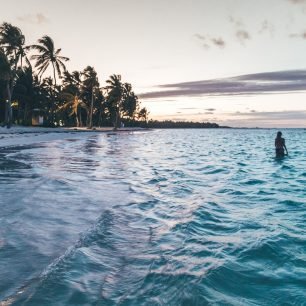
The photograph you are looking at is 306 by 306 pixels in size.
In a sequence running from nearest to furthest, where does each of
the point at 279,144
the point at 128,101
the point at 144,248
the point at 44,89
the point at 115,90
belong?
the point at 144,248
the point at 279,144
the point at 44,89
the point at 115,90
the point at 128,101

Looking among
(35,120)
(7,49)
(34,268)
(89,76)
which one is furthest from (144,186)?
(89,76)

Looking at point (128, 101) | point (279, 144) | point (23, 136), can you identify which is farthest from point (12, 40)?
point (128, 101)

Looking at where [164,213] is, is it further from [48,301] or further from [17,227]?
[48,301]

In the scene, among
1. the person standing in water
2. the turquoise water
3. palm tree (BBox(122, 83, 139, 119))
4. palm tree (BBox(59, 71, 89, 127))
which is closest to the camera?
the turquoise water

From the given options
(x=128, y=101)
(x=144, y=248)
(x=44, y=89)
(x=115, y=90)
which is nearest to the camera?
(x=144, y=248)

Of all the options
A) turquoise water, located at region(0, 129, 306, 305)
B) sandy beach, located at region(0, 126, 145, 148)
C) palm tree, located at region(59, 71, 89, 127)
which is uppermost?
palm tree, located at region(59, 71, 89, 127)

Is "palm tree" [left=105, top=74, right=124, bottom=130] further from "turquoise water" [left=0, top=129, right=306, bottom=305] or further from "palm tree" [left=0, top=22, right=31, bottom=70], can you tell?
"turquoise water" [left=0, top=129, right=306, bottom=305]

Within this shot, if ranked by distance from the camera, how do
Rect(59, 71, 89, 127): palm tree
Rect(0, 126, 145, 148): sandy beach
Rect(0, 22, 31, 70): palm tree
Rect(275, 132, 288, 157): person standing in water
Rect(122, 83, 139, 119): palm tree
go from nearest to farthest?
Rect(275, 132, 288, 157): person standing in water → Rect(0, 126, 145, 148): sandy beach → Rect(0, 22, 31, 70): palm tree → Rect(59, 71, 89, 127): palm tree → Rect(122, 83, 139, 119): palm tree

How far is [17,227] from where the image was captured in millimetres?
5750

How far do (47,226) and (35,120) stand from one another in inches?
2573

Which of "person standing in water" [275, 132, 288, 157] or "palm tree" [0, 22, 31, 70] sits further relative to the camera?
"palm tree" [0, 22, 31, 70]

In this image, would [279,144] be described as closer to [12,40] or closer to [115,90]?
[12,40]

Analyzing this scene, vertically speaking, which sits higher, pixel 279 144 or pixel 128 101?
pixel 128 101

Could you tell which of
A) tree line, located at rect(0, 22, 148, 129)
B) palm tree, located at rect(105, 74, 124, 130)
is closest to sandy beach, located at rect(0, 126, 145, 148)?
tree line, located at rect(0, 22, 148, 129)
